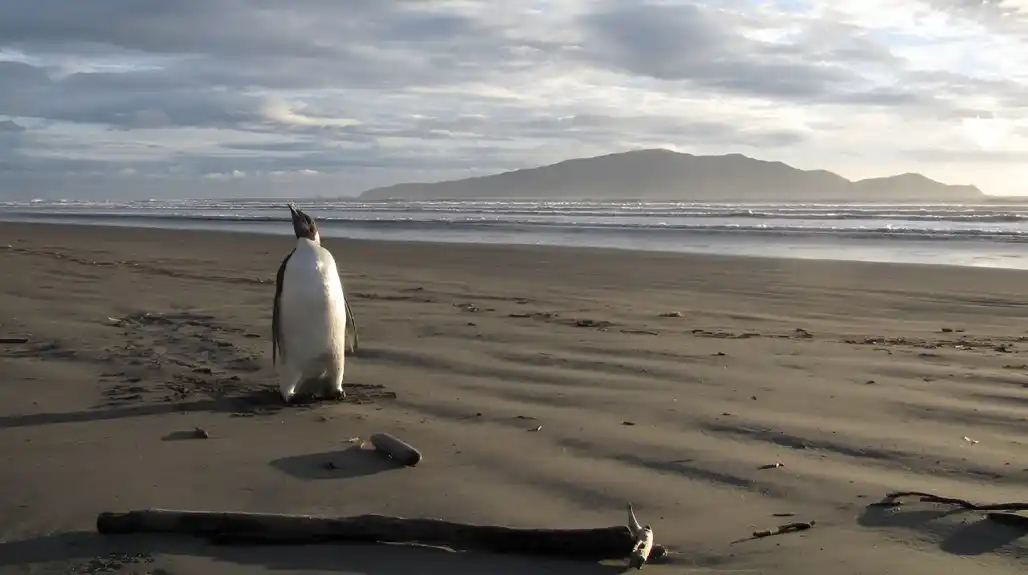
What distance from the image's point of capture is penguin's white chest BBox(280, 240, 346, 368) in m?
5.61

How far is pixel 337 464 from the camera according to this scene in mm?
4254

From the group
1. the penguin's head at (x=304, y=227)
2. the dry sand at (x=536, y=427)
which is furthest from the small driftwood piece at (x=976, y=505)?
the penguin's head at (x=304, y=227)

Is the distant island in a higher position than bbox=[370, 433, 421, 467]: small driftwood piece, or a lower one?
higher

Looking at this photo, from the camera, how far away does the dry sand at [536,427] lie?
330cm

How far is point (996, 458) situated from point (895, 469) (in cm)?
54

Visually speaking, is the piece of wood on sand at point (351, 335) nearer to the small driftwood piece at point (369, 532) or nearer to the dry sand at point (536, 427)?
the dry sand at point (536, 427)

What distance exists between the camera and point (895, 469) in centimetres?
423

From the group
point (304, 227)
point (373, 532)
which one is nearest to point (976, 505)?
point (373, 532)

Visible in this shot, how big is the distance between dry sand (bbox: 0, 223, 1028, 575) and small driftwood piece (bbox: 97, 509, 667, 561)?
57 millimetres

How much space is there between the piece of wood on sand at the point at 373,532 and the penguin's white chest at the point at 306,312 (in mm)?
2319

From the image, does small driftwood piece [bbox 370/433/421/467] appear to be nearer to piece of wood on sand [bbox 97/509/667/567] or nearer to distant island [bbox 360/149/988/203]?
piece of wood on sand [bbox 97/509/667/567]

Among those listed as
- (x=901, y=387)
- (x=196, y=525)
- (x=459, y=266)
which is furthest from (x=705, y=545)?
(x=459, y=266)

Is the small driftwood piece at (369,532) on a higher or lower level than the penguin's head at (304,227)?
lower

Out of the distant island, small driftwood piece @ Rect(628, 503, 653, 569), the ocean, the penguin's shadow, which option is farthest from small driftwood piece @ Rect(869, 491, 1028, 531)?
the distant island
